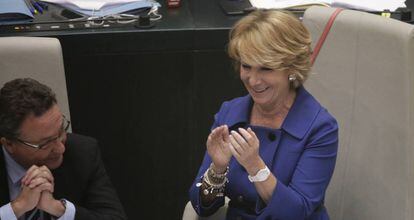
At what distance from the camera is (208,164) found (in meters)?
1.56

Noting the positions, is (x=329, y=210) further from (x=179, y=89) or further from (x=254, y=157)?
(x=179, y=89)

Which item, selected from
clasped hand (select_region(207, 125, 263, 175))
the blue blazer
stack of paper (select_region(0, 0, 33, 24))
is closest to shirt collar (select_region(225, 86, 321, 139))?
the blue blazer

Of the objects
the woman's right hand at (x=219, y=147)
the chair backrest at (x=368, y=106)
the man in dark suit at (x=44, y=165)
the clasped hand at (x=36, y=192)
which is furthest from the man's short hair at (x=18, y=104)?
the chair backrest at (x=368, y=106)

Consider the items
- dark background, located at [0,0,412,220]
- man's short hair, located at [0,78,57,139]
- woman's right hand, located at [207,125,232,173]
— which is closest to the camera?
man's short hair, located at [0,78,57,139]

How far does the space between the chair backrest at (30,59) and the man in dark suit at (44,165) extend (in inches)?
8.7

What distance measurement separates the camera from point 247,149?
4.48ft

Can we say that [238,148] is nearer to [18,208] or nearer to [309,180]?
[309,180]

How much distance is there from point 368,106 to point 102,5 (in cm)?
100

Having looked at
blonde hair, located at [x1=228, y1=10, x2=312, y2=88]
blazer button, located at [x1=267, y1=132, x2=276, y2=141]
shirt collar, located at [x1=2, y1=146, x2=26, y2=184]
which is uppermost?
blonde hair, located at [x1=228, y1=10, x2=312, y2=88]

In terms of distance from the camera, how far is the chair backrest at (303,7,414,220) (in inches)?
55.9

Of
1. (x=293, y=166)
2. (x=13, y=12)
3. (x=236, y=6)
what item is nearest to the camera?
(x=293, y=166)

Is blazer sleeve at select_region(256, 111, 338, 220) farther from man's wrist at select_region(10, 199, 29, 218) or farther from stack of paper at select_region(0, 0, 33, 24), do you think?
stack of paper at select_region(0, 0, 33, 24)

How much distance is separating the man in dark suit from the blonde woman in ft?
0.89

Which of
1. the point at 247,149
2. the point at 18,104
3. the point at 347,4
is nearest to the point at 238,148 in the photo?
the point at 247,149
